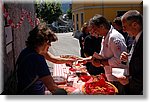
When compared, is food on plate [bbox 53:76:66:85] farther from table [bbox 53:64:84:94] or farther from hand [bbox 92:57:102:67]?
hand [bbox 92:57:102:67]

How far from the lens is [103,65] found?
1.83 m

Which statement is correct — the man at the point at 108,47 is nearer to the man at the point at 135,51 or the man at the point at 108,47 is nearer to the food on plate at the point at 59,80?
the man at the point at 135,51

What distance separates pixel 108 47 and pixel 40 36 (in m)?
0.38

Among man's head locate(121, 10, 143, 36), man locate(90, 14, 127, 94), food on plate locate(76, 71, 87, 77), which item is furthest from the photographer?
food on plate locate(76, 71, 87, 77)

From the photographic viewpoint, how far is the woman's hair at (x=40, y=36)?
5.65 feet

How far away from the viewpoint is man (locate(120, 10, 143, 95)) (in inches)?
65.9

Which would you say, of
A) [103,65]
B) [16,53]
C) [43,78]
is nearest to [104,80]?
[103,65]

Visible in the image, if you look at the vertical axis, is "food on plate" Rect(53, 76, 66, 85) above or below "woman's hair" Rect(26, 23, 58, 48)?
below

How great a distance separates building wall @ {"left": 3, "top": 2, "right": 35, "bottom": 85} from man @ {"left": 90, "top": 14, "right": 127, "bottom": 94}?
13.5 inches

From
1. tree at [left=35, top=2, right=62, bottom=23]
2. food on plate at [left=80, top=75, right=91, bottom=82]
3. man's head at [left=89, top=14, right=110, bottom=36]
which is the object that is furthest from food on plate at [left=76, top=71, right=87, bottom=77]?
tree at [left=35, top=2, right=62, bottom=23]

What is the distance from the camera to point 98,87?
1812 millimetres

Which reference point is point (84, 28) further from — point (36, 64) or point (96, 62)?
point (36, 64)

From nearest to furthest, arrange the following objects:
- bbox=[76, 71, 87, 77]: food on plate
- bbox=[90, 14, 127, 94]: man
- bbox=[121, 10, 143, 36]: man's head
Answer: bbox=[121, 10, 143, 36]: man's head, bbox=[90, 14, 127, 94]: man, bbox=[76, 71, 87, 77]: food on plate

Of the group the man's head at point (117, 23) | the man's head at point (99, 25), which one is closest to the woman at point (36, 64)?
the man's head at point (99, 25)
